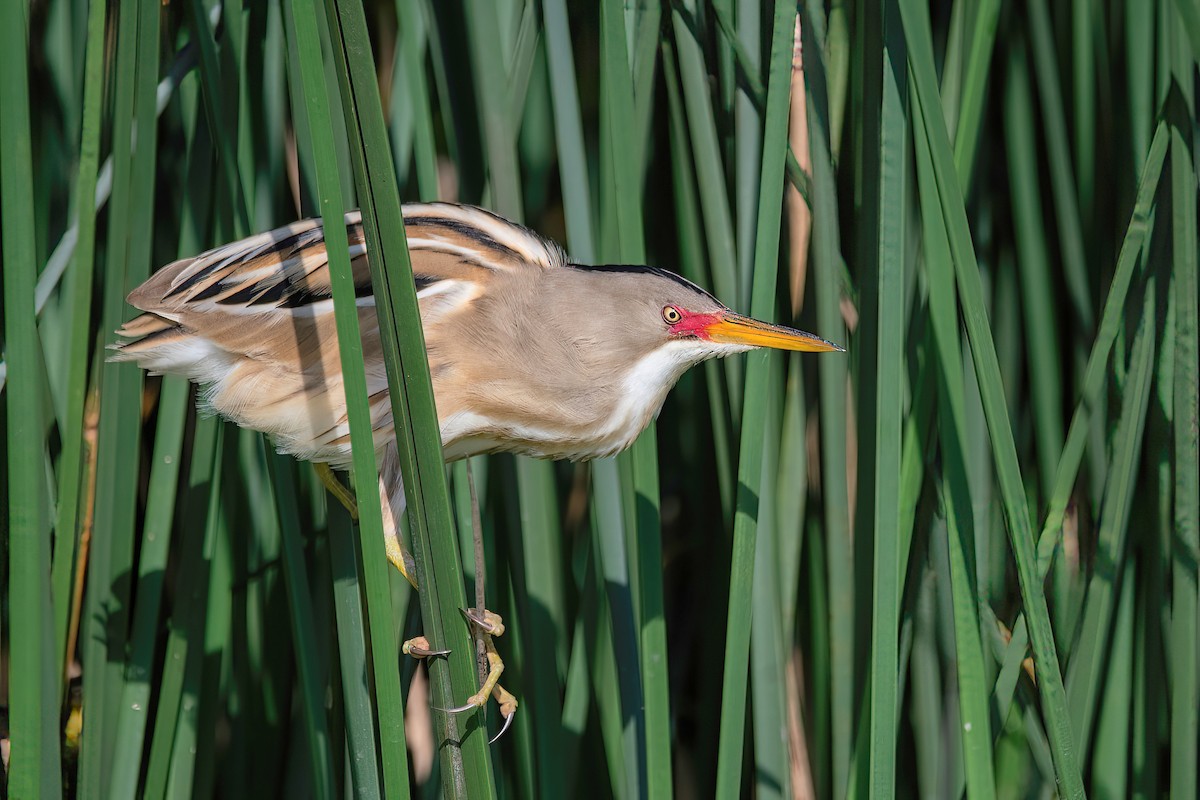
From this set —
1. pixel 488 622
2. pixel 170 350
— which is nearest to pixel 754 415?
pixel 488 622

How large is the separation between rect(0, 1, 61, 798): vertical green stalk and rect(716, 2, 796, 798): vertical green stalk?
537 mm

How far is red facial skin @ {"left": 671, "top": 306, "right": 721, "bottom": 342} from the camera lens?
1089mm

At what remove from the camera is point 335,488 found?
120 cm

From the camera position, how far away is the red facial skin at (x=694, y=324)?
3.57 feet

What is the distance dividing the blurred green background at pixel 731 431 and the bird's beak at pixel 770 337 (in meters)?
0.04

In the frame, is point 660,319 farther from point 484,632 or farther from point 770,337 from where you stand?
point 484,632

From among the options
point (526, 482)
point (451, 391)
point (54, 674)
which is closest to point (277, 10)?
point (451, 391)

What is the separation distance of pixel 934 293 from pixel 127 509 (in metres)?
0.76

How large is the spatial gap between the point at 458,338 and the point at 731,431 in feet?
0.97

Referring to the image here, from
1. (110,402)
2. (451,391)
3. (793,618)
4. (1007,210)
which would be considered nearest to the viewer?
→ (110,402)

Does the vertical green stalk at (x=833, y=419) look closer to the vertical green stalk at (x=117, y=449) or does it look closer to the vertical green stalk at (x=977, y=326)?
the vertical green stalk at (x=977, y=326)

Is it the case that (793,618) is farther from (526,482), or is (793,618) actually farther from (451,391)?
(451,391)

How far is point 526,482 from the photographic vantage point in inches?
47.7

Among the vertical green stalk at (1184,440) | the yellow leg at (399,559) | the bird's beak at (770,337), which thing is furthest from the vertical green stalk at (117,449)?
the vertical green stalk at (1184,440)
